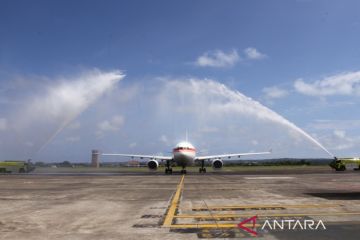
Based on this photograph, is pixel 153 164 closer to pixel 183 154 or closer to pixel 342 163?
pixel 183 154

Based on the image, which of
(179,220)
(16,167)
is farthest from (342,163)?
(179,220)

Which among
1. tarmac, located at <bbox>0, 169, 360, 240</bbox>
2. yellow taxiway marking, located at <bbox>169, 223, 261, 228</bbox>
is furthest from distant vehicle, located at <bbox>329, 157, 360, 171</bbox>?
yellow taxiway marking, located at <bbox>169, 223, 261, 228</bbox>

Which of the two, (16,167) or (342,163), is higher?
(16,167)

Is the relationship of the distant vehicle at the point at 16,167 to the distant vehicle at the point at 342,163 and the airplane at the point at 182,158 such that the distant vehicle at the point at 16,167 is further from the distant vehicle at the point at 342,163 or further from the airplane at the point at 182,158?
the distant vehicle at the point at 342,163

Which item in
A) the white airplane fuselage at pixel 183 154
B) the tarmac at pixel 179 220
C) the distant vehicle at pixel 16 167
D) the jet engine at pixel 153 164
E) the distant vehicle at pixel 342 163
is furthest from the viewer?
the distant vehicle at pixel 16 167

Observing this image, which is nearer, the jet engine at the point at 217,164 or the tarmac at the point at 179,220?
the tarmac at the point at 179,220

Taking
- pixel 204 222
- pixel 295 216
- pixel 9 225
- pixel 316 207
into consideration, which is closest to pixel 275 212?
pixel 295 216

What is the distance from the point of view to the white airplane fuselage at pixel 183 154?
5441 cm

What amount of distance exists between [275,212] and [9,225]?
27.3 feet

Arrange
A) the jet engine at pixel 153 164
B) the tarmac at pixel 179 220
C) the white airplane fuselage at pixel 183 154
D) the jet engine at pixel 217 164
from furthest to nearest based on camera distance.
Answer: the jet engine at pixel 217 164, the jet engine at pixel 153 164, the white airplane fuselage at pixel 183 154, the tarmac at pixel 179 220

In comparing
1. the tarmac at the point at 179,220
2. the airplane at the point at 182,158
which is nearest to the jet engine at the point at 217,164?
the airplane at the point at 182,158

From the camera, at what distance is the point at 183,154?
5428 centimetres

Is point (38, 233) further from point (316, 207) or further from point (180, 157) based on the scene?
point (180, 157)

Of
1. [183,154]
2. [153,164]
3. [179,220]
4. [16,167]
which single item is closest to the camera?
[179,220]
